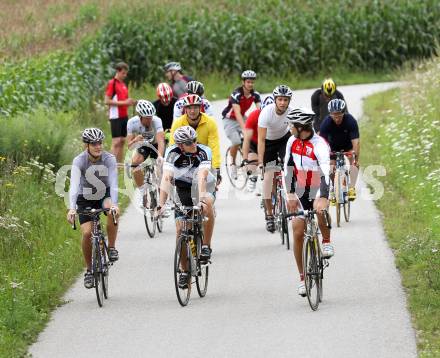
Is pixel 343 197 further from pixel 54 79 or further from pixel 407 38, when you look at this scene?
pixel 407 38

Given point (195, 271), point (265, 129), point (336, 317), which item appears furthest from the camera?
point (265, 129)

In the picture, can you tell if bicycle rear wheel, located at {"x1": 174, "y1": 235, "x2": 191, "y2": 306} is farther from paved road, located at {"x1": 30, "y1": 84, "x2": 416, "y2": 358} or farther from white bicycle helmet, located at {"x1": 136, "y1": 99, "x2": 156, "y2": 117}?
white bicycle helmet, located at {"x1": 136, "y1": 99, "x2": 156, "y2": 117}

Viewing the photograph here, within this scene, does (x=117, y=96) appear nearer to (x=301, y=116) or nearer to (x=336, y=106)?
(x=336, y=106)

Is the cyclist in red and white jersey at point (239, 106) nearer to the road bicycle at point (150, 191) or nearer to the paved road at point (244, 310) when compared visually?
the road bicycle at point (150, 191)

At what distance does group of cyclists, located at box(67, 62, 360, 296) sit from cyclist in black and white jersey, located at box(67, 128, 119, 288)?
0.04 ft

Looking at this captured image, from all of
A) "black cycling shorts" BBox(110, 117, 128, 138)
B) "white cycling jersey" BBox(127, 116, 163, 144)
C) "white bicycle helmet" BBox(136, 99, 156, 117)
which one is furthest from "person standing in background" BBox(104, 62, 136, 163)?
"white bicycle helmet" BBox(136, 99, 156, 117)

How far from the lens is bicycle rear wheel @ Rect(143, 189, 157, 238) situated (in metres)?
17.4

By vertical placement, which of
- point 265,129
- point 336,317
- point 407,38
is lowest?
point 336,317

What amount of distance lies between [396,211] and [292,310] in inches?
238

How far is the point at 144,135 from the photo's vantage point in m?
17.8

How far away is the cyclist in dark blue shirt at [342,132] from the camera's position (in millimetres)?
17237

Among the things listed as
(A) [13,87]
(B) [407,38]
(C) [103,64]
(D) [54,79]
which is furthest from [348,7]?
(A) [13,87]

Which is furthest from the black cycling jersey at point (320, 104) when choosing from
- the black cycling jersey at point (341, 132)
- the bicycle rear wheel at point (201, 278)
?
the bicycle rear wheel at point (201, 278)

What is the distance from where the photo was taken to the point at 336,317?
12.2 meters
